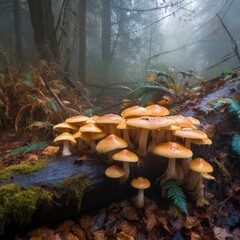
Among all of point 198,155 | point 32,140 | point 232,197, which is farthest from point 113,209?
point 32,140

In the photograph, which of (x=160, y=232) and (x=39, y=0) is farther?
(x=39, y=0)

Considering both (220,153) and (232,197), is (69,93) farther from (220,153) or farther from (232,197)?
(232,197)

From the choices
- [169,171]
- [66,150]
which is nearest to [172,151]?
[169,171]

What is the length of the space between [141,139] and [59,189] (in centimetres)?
128

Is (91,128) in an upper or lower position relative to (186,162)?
upper

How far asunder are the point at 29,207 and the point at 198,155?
2.73m

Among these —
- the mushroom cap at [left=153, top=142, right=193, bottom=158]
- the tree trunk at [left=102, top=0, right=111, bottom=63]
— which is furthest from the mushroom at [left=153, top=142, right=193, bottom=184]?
the tree trunk at [left=102, top=0, right=111, bottom=63]

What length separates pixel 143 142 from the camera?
3340 mm

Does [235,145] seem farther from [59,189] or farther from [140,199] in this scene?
[59,189]

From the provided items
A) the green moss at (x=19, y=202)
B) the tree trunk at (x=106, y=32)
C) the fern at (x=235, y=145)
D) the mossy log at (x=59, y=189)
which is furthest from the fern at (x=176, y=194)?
the tree trunk at (x=106, y=32)

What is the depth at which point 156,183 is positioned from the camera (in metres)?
3.48

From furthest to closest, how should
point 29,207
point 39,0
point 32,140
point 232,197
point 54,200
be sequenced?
point 39,0, point 32,140, point 232,197, point 54,200, point 29,207

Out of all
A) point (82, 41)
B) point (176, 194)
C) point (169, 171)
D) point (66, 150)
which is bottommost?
point (176, 194)

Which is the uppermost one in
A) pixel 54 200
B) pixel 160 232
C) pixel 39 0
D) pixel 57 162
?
pixel 39 0
